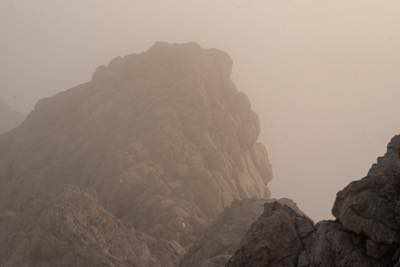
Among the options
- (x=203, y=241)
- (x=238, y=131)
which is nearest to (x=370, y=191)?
(x=203, y=241)

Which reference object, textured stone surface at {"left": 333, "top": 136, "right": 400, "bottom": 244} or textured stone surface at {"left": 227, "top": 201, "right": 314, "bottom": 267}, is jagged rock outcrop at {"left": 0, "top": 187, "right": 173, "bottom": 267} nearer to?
textured stone surface at {"left": 227, "top": 201, "right": 314, "bottom": 267}

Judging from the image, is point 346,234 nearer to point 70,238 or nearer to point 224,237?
point 224,237

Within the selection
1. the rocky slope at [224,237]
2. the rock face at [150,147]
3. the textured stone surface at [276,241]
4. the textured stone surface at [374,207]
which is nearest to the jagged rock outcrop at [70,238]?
the rock face at [150,147]

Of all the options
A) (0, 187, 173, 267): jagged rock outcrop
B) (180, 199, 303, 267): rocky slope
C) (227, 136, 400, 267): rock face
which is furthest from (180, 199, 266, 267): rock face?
(227, 136, 400, 267): rock face

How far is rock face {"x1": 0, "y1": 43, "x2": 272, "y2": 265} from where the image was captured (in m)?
88.4

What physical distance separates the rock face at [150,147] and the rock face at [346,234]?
34349mm

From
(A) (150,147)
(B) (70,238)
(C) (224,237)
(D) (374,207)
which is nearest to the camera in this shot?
(D) (374,207)

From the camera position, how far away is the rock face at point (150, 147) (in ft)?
290

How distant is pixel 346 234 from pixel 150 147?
7430cm

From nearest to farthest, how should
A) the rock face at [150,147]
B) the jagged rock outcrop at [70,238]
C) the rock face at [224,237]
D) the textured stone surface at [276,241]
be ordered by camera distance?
the textured stone surface at [276,241]
the rock face at [224,237]
the jagged rock outcrop at [70,238]
the rock face at [150,147]

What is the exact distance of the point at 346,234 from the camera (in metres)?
31.8

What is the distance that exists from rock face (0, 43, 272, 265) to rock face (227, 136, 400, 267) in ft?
113

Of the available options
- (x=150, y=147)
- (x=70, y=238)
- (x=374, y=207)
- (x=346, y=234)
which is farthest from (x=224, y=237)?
(x=150, y=147)

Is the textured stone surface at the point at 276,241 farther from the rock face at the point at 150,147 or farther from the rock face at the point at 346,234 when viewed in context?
the rock face at the point at 150,147
